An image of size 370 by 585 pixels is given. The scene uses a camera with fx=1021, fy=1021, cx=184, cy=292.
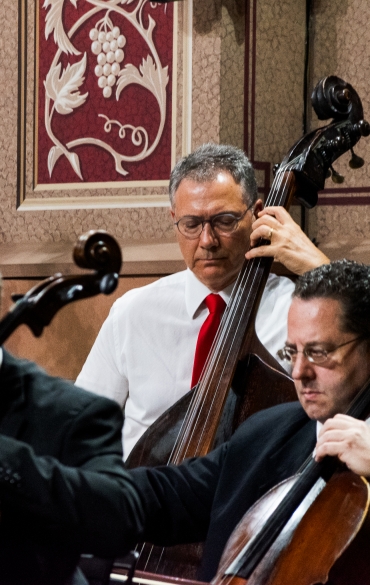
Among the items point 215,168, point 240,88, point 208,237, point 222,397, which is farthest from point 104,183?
point 222,397

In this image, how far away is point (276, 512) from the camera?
5.42 ft

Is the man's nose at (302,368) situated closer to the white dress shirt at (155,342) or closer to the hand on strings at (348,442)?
the hand on strings at (348,442)

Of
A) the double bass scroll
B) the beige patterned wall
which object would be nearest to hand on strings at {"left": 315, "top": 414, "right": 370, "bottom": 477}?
the double bass scroll

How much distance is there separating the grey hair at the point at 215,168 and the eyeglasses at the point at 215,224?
76mm

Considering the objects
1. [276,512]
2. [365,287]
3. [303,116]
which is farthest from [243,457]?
[303,116]

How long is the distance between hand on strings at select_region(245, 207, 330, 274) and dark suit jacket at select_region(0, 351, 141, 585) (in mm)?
1014

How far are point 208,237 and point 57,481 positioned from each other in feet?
4.12

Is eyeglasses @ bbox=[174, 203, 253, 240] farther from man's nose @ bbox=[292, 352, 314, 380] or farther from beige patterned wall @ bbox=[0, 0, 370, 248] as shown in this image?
man's nose @ bbox=[292, 352, 314, 380]

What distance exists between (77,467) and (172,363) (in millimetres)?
1233

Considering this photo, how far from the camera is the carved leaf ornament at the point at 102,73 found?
3.07 meters

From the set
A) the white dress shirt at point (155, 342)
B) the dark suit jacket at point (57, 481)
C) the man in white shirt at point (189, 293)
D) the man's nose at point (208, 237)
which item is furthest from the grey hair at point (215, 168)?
the dark suit jacket at point (57, 481)

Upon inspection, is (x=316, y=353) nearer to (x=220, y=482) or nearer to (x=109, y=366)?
(x=220, y=482)

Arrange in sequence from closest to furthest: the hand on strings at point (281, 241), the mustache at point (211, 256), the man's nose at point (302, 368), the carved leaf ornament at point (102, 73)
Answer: the man's nose at point (302, 368)
the hand on strings at point (281, 241)
the mustache at point (211, 256)
the carved leaf ornament at point (102, 73)

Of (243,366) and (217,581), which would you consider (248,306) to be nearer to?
(243,366)
